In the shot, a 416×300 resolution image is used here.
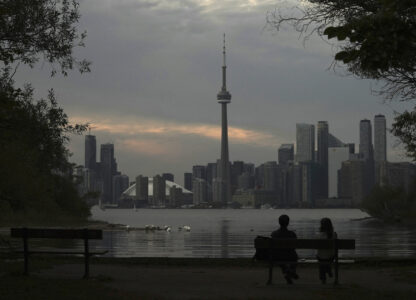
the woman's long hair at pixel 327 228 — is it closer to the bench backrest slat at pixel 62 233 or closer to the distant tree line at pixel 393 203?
the bench backrest slat at pixel 62 233

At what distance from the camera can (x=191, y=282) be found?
15781 mm

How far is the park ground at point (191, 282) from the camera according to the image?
43.2 feet

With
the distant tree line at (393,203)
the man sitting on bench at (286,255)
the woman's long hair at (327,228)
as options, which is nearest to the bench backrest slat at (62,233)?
the man sitting on bench at (286,255)

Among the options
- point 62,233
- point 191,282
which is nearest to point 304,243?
point 191,282

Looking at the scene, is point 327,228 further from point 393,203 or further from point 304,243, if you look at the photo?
point 393,203

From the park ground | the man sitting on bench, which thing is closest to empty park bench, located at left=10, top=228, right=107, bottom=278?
the park ground

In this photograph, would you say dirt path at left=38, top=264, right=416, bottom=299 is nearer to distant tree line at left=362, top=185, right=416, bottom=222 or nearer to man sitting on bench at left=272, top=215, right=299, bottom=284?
man sitting on bench at left=272, top=215, right=299, bottom=284

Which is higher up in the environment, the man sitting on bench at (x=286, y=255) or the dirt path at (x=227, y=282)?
the man sitting on bench at (x=286, y=255)

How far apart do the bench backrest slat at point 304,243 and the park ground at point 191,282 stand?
2.58ft

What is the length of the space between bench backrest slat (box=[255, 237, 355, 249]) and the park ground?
2.58 feet

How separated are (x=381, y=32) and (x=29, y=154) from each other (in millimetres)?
37398

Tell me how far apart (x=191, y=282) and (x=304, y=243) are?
8.56 feet

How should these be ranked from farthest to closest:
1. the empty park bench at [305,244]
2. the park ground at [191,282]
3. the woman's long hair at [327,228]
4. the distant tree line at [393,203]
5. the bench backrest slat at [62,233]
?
the distant tree line at [393,203] < the woman's long hair at [327,228] < the bench backrest slat at [62,233] < the empty park bench at [305,244] < the park ground at [191,282]

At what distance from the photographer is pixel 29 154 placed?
44.9 m
